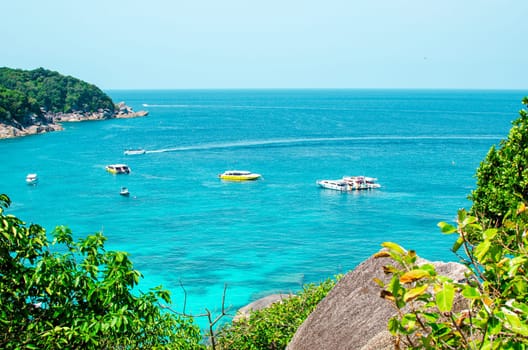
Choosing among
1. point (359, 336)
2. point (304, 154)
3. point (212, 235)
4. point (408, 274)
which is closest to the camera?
point (408, 274)

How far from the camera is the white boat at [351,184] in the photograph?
194 feet

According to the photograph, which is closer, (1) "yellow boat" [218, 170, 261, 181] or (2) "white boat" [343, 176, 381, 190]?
(2) "white boat" [343, 176, 381, 190]

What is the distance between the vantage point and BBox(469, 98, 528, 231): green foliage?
16.7 m

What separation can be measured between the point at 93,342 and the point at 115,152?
80.0m

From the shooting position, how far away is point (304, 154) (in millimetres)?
80750

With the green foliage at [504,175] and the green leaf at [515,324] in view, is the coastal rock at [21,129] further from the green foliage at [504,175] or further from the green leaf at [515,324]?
the green leaf at [515,324]

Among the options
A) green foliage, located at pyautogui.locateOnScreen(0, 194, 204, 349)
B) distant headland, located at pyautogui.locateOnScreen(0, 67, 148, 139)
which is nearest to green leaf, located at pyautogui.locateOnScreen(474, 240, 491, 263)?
green foliage, located at pyautogui.locateOnScreen(0, 194, 204, 349)

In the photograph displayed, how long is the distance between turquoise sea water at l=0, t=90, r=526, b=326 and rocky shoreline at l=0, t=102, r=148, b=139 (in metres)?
4.53

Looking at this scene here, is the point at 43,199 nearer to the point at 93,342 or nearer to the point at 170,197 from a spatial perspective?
the point at 170,197

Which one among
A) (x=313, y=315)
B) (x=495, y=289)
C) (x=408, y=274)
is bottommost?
(x=313, y=315)

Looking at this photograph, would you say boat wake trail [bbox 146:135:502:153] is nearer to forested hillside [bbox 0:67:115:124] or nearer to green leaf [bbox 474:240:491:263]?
forested hillside [bbox 0:67:115:124]

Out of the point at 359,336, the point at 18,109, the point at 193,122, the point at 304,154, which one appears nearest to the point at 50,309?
the point at 359,336

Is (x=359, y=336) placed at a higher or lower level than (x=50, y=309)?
lower

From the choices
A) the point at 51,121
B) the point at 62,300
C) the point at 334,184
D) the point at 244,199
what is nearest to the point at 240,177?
the point at 244,199
